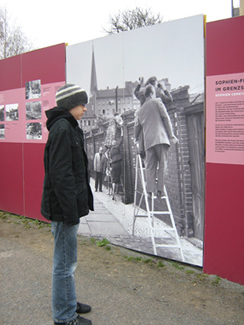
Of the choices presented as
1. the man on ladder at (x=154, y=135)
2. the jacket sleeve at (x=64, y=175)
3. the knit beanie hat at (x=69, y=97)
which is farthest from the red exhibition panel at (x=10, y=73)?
the jacket sleeve at (x=64, y=175)

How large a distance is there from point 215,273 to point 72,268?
5.84ft

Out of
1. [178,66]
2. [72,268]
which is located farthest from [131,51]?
[72,268]

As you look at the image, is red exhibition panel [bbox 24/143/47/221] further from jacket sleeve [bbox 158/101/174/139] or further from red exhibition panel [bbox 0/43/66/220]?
jacket sleeve [bbox 158/101/174/139]

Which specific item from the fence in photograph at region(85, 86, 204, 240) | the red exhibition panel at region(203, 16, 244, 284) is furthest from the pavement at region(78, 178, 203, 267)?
the red exhibition panel at region(203, 16, 244, 284)

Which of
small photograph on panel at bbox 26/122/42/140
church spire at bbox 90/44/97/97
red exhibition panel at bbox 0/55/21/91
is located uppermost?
red exhibition panel at bbox 0/55/21/91

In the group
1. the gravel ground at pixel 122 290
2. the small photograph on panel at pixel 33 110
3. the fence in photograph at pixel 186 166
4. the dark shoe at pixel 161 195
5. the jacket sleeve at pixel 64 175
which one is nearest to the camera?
the jacket sleeve at pixel 64 175

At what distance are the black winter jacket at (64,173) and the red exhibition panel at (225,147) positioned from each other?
1.53 meters

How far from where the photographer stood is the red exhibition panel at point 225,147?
11.2ft

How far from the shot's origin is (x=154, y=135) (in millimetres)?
4156

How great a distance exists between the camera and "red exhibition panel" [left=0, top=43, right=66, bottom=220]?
5.63 m

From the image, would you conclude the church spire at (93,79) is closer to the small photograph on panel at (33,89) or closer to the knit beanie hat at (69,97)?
the small photograph on panel at (33,89)

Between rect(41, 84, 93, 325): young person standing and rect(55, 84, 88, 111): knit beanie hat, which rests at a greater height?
rect(55, 84, 88, 111): knit beanie hat

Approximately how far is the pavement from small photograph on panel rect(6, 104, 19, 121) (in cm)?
228

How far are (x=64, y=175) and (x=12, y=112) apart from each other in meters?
4.34
